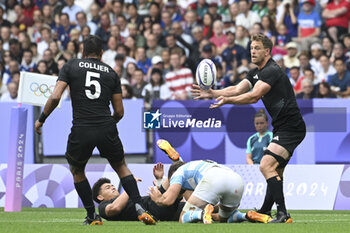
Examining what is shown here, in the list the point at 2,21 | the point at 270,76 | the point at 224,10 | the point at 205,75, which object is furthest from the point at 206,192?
the point at 2,21

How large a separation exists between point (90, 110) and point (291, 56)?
967 cm

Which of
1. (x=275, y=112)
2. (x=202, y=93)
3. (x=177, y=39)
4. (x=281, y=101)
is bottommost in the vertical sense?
(x=275, y=112)

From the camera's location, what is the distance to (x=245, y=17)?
19.6 meters

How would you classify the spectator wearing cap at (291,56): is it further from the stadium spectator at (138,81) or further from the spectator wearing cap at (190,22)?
the stadium spectator at (138,81)

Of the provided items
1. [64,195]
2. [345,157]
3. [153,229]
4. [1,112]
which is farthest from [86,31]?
[153,229]

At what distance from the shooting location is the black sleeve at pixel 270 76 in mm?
9531

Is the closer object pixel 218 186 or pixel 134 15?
pixel 218 186

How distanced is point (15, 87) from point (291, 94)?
32.4 feet

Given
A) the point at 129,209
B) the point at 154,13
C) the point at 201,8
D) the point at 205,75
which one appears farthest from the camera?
the point at 201,8

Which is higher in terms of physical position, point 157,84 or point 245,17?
point 245,17

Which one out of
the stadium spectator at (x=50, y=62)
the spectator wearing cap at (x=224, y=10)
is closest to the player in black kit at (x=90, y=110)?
the stadium spectator at (x=50, y=62)

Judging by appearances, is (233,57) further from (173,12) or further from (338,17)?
(173,12)

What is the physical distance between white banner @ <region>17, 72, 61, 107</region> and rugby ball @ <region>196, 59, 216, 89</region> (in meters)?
3.64

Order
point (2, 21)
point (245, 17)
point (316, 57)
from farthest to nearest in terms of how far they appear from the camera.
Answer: point (2, 21)
point (245, 17)
point (316, 57)
